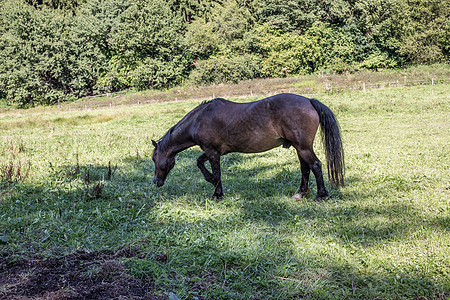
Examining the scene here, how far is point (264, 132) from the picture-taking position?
631cm

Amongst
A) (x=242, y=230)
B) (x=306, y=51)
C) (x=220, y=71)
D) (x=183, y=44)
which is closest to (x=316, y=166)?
(x=242, y=230)

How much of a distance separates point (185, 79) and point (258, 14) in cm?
2005

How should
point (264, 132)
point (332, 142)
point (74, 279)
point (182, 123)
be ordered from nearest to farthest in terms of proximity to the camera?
point (74, 279), point (332, 142), point (264, 132), point (182, 123)

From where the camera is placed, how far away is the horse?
6090 mm

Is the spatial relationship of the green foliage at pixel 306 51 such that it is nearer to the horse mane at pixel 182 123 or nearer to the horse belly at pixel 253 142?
the horse mane at pixel 182 123

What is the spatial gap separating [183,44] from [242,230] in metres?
60.3

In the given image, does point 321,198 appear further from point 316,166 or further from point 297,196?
point 316,166

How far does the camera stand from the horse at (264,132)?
6.09m

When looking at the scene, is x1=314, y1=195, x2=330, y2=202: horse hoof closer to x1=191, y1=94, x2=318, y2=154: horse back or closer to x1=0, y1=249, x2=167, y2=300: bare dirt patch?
x1=191, y1=94, x2=318, y2=154: horse back

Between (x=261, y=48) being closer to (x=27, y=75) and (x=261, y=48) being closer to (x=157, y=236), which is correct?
(x=27, y=75)

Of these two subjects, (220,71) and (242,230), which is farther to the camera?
(220,71)

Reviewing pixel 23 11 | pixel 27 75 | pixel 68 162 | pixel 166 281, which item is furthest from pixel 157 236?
pixel 23 11

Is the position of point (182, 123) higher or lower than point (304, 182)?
higher

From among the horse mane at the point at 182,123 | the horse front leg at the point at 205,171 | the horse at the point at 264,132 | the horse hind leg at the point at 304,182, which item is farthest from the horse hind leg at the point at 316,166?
the horse mane at the point at 182,123
